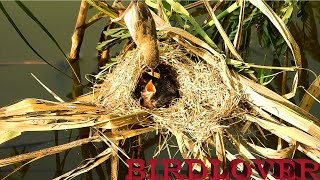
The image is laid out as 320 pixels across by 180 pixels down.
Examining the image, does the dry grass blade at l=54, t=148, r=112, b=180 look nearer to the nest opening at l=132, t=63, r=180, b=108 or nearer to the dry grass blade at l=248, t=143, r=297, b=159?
the nest opening at l=132, t=63, r=180, b=108

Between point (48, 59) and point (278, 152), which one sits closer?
point (278, 152)

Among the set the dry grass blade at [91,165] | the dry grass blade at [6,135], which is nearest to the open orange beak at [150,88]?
the dry grass blade at [91,165]

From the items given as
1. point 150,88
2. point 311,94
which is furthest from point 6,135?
point 311,94

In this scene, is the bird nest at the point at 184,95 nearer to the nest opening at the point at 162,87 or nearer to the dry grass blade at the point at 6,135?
the nest opening at the point at 162,87

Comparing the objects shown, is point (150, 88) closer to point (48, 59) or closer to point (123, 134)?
point (123, 134)

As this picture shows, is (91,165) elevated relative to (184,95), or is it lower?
lower

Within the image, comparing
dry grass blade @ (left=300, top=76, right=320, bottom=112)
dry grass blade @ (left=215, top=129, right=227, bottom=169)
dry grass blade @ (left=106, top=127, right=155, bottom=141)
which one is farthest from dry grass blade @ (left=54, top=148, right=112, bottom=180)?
dry grass blade @ (left=300, top=76, right=320, bottom=112)

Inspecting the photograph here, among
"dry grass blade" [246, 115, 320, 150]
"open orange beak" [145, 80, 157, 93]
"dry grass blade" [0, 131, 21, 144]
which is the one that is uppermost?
"open orange beak" [145, 80, 157, 93]

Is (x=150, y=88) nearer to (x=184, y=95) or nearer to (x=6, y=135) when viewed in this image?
(x=184, y=95)
